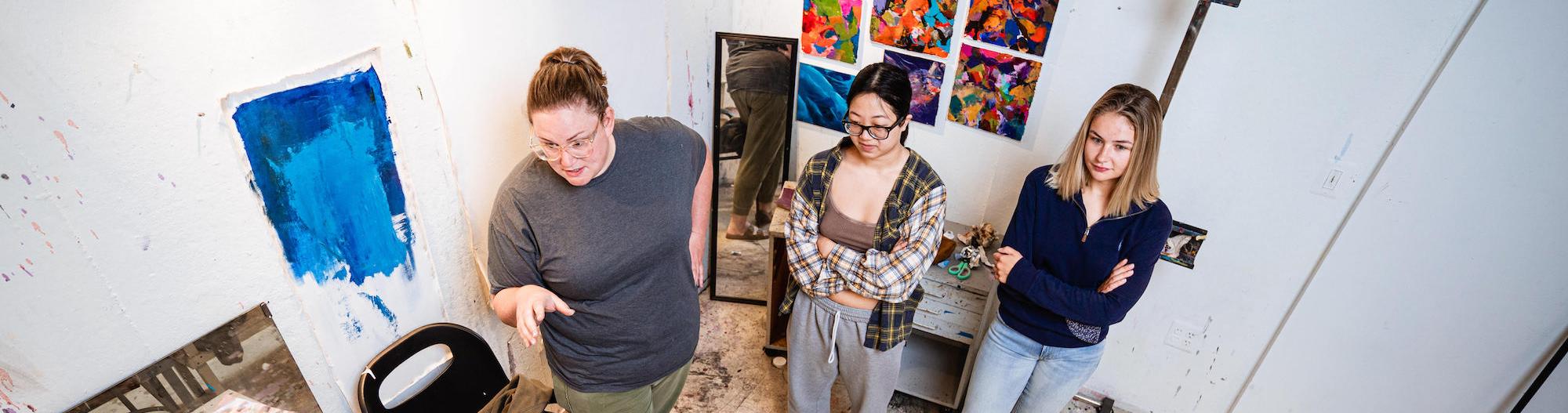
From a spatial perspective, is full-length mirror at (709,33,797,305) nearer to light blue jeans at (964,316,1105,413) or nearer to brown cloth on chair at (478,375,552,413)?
light blue jeans at (964,316,1105,413)

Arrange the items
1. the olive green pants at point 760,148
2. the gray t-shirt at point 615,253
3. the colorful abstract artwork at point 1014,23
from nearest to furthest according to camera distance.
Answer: the gray t-shirt at point 615,253 < the colorful abstract artwork at point 1014,23 < the olive green pants at point 760,148

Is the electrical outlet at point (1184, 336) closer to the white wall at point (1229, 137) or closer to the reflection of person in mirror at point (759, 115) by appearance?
the white wall at point (1229, 137)

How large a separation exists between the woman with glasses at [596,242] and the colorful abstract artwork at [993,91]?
1170 millimetres

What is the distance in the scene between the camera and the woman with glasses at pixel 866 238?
1.87 meters

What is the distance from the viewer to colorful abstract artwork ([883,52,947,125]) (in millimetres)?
2652

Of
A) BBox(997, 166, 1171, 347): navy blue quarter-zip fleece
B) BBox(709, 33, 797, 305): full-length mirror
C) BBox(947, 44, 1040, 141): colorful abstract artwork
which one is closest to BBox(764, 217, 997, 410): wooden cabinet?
BBox(709, 33, 797, 305): full-length mirror

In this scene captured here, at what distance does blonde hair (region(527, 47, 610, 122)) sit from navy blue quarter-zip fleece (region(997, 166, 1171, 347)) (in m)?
1.29

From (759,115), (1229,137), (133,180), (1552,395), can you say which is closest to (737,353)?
(759,115)

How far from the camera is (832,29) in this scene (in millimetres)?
2773

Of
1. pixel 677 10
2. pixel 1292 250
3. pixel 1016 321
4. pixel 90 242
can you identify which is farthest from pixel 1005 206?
pixel 90 242

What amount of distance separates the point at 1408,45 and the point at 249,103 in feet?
9.35

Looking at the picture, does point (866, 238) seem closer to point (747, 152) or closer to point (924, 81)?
point (924, 81)

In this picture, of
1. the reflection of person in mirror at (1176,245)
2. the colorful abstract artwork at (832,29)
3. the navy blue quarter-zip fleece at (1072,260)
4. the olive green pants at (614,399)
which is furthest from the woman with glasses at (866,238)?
the reflection of person in mirror at (1176,245)

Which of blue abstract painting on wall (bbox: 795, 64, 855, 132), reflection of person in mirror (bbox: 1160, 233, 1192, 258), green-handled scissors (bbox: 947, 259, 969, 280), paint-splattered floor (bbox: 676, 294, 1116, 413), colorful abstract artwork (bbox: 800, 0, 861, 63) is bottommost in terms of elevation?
paint-splattered floor (bbox: 676, 294, 1116, 413)
